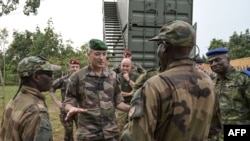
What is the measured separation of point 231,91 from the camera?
3799 mm

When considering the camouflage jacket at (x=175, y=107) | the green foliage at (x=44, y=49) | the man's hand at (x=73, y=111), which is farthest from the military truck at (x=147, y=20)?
the green foliage at (x=44, y=49)

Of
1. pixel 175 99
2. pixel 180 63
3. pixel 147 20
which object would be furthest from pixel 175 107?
pixel 147 20

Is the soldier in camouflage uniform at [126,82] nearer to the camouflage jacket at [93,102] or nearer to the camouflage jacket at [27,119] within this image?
the camouflage jacket at [93,102]

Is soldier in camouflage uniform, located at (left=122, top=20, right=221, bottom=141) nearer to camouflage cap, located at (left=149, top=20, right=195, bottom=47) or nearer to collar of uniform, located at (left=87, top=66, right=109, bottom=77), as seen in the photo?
camouflage cap, located at (left=149, top=20, right=195, bottom=47)

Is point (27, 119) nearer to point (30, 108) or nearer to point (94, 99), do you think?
point (30, 108)

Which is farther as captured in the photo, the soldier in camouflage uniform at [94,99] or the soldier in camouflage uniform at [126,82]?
the soldier in camouflage uniform at [126,82]

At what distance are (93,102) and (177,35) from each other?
202 cm

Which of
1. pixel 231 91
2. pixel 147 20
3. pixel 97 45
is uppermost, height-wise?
pixel 147 20

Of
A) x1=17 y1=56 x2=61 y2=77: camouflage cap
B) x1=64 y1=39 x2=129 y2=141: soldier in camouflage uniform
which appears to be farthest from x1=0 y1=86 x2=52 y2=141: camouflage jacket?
x1=64 y1=39 x2=129 y2=141: soldier in camouflage uniform

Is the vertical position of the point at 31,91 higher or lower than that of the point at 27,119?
higher

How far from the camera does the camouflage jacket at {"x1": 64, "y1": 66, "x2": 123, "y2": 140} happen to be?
377 centimetres

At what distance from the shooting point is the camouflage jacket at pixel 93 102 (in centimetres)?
377

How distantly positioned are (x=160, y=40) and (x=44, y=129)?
0.97m

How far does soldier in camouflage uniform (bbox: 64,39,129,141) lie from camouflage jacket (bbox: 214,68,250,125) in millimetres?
1267
